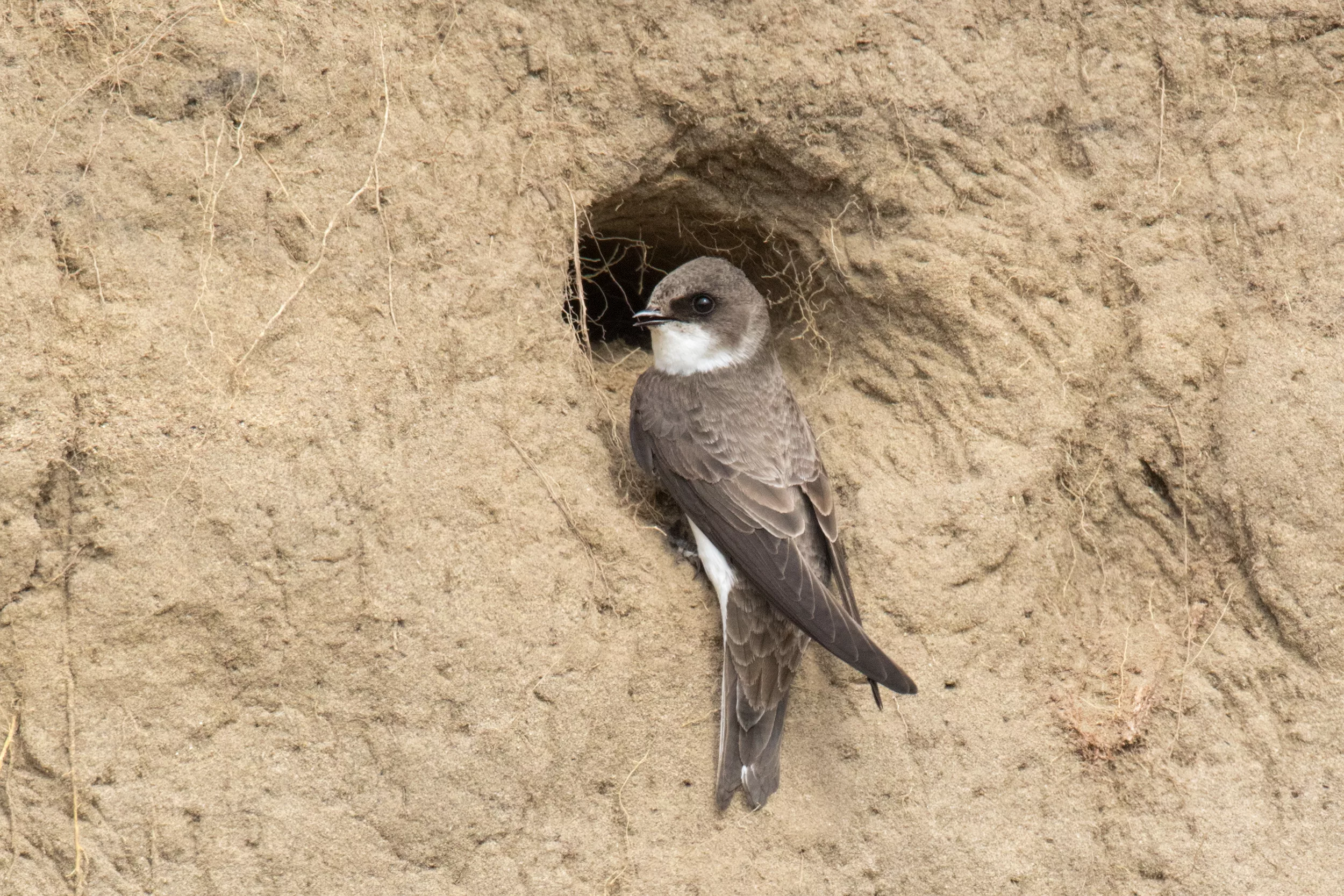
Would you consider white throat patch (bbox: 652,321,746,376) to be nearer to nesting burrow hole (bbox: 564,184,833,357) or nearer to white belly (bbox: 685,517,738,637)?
nesting burrow hole (bbox: 564,184,833,357)

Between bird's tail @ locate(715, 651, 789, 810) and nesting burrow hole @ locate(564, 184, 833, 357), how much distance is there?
112 cm

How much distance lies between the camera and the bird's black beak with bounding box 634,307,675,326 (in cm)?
349

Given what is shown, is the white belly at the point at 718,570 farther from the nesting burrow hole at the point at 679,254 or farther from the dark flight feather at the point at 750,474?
the nesting burrow hole at the point at 679,254

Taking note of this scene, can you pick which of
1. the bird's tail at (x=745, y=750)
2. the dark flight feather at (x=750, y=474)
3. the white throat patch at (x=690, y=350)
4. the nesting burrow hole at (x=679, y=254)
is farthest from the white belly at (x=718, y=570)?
the nesting burrow hole at (x=679, y=254)

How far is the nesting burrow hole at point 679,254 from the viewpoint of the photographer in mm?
3732

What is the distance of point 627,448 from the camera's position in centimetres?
357

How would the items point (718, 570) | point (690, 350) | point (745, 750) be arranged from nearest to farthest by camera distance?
point (745, 750) < point (718, 570) < point (690, 350)

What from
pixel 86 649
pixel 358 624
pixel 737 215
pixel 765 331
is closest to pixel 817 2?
pixel 737 215

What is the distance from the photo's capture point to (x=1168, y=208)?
3480 mm

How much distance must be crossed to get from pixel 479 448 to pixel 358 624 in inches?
→ 19.9

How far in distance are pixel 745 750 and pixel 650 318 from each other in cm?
120

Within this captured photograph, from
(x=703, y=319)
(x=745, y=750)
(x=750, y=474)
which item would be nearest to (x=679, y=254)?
(x=703, y=319)

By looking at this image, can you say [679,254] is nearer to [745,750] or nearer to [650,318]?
[650,318]

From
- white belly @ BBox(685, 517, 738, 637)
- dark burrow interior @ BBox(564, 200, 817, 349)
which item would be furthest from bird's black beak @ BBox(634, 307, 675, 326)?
white belly @ BBox(685, 517, 738, 637)
